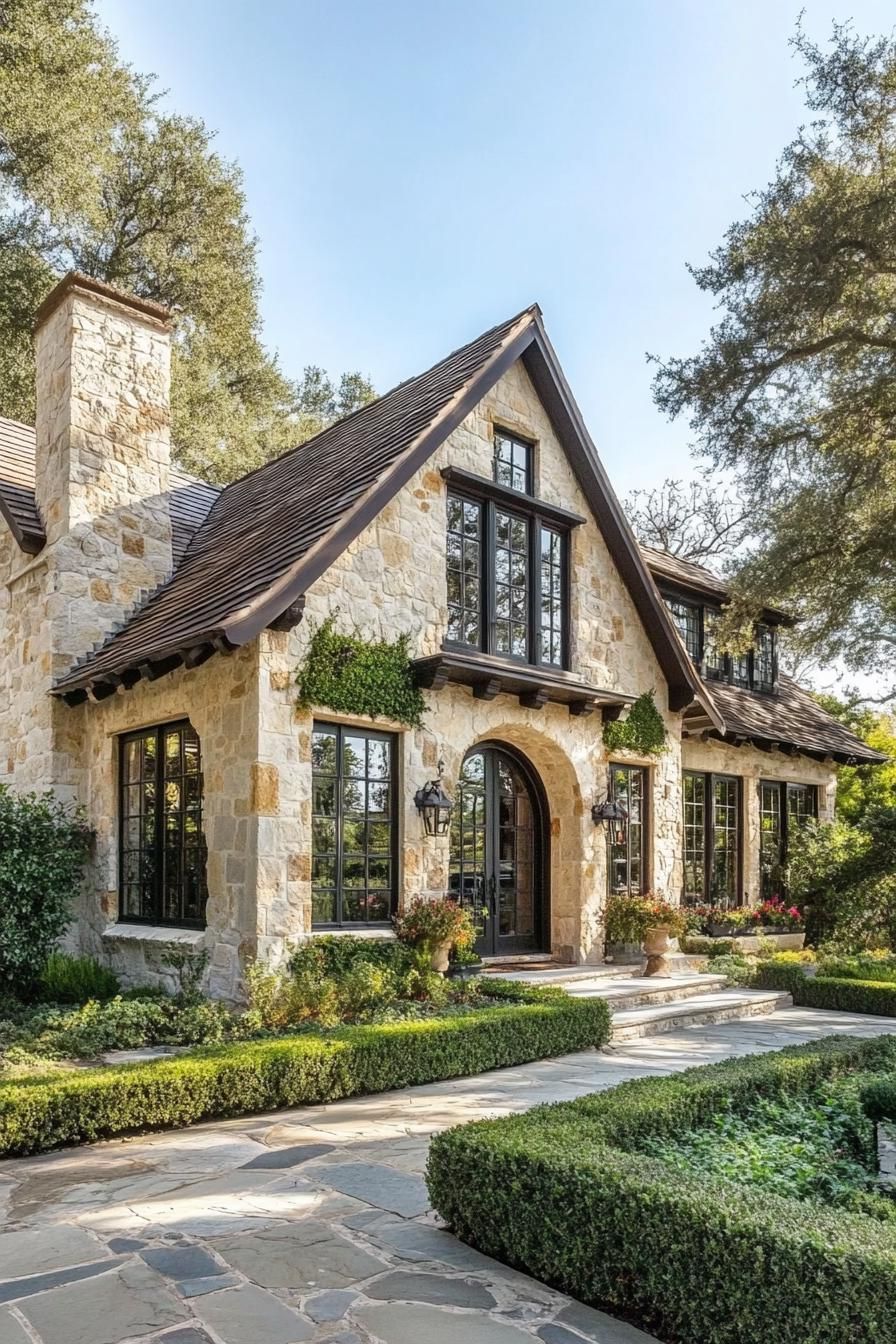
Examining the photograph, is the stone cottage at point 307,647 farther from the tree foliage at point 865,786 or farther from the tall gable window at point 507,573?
the tree foliage at point 865,786

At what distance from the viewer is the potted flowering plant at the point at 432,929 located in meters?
9.66

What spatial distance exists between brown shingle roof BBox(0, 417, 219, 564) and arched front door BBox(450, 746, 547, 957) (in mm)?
4676

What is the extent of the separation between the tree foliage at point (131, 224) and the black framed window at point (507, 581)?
1389 centimetres

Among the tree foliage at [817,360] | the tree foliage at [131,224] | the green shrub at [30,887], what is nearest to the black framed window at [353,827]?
the green shrub at [30,887]

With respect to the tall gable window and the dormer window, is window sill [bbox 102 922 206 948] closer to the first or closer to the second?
the tall gable window

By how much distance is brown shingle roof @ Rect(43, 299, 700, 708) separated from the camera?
9000 millimetres

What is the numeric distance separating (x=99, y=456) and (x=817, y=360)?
9794 millimetres

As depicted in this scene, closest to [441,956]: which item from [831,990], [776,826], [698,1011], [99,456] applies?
[698,1011]

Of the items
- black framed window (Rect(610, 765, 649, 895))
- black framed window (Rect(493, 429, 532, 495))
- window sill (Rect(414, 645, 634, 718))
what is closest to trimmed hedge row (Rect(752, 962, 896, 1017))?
black framed window (Rect(610, 765, 649, 895))

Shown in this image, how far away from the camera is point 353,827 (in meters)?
9.70

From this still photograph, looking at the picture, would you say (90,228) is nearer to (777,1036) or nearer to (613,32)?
(613,32)

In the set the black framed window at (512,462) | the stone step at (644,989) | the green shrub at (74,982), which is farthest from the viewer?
the black framed window at (512,462)

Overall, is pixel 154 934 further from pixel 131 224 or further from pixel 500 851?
pixel 131 224

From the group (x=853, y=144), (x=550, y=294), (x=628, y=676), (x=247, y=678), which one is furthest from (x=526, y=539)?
(x=853, y=144)
